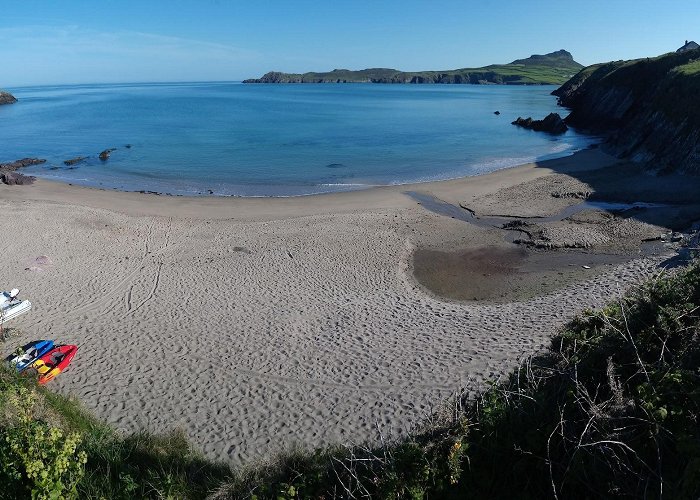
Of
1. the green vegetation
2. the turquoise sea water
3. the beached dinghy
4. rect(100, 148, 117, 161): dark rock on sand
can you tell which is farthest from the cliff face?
rect(100, 148, 117, 161): dark rock on sand

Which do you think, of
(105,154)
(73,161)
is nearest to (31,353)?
(73,161)

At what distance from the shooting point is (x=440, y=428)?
5379 millimetres

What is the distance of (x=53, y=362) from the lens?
1077 centimetres

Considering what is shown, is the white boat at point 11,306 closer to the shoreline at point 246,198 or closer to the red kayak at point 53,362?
the red kayak at point 53,362

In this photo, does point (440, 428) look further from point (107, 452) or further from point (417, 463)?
point (107, 452)

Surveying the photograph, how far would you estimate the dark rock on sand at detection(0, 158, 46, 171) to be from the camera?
35031mm

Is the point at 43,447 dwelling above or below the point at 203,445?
above

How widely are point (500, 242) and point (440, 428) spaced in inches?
606

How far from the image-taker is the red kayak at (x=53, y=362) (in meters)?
10.2

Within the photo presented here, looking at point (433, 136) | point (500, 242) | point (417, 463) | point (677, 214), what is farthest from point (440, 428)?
point (433, 136)

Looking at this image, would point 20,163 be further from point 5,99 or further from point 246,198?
point 5,99

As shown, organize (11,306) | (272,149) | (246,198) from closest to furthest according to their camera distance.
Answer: (11,306) → (246,198) → (272,149)

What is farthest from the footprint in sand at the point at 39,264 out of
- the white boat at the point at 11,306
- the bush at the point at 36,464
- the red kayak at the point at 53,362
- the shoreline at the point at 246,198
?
the bush at the point at 36,464

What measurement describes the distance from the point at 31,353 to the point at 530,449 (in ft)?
35.8
